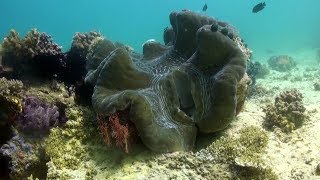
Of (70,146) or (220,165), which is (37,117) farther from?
(220,165)

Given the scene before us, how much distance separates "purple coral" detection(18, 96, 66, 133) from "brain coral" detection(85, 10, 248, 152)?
91cm

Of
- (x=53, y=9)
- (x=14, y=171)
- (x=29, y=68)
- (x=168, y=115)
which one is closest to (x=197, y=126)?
(x=168, y=115)

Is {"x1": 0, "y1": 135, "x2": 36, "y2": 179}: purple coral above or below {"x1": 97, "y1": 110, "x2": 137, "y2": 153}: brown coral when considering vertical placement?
below

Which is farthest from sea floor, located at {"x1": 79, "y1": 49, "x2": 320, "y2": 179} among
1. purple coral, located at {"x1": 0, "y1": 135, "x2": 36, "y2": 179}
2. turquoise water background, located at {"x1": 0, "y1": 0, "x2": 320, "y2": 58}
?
turquoise water background, located at {"x1": 0, "y1": 0, "x2": 320, "y2": 58}

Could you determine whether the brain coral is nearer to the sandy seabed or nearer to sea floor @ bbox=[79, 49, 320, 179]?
sea floor @ bbox=[79, 49, 320, 179]

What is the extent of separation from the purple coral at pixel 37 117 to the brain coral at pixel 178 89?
0.91 meters

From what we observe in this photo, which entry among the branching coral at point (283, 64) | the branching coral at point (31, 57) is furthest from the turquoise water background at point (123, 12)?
the branching coral at point (31, 57)

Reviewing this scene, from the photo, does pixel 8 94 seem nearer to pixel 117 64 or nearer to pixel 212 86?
pixel 117 64

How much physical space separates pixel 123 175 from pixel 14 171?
5.67 ft

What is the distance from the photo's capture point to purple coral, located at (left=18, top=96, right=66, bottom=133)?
539 cm

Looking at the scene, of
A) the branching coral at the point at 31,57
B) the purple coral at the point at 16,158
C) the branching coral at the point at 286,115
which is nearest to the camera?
the purple coral at the point at 16,158

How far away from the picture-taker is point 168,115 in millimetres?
5250

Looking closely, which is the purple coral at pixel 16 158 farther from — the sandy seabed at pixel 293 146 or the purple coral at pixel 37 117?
the sandy seabed at pixel 293 146

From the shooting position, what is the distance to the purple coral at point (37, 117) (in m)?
5.39
